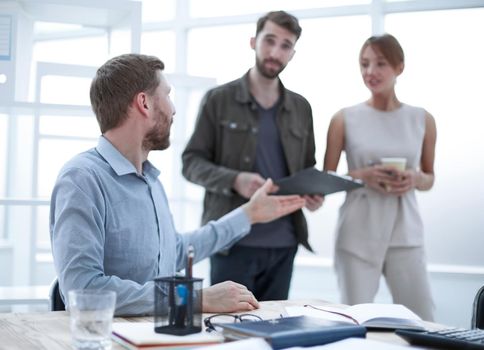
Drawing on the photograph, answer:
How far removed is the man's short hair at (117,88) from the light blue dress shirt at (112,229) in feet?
0.25

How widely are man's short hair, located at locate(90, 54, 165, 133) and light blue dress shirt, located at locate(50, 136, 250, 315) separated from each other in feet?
0.25

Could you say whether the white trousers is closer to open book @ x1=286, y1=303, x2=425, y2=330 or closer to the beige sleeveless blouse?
the beige sleeveless blouse

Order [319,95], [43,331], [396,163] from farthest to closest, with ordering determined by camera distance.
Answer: [319,95], [396,163], [43,331]

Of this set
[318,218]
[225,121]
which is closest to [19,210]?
[225,121]

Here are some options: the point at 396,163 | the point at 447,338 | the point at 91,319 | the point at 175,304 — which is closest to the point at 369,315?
the point at 447,338

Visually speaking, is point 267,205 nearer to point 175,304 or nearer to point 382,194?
point 382,194

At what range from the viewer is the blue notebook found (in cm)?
117

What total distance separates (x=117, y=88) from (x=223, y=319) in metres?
0.81

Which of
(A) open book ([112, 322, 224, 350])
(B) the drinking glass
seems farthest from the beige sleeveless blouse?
(B) the drinking glass

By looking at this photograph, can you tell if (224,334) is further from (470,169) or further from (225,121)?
(470,169)

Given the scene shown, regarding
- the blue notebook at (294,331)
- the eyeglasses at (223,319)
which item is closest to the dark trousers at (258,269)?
the eyeglasses at (223,319)

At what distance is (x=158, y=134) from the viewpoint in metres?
2.03

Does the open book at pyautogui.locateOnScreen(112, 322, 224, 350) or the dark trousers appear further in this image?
the dark trousers

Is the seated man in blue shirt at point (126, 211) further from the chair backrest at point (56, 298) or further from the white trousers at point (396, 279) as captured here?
the white trousers at point (396, 279)
